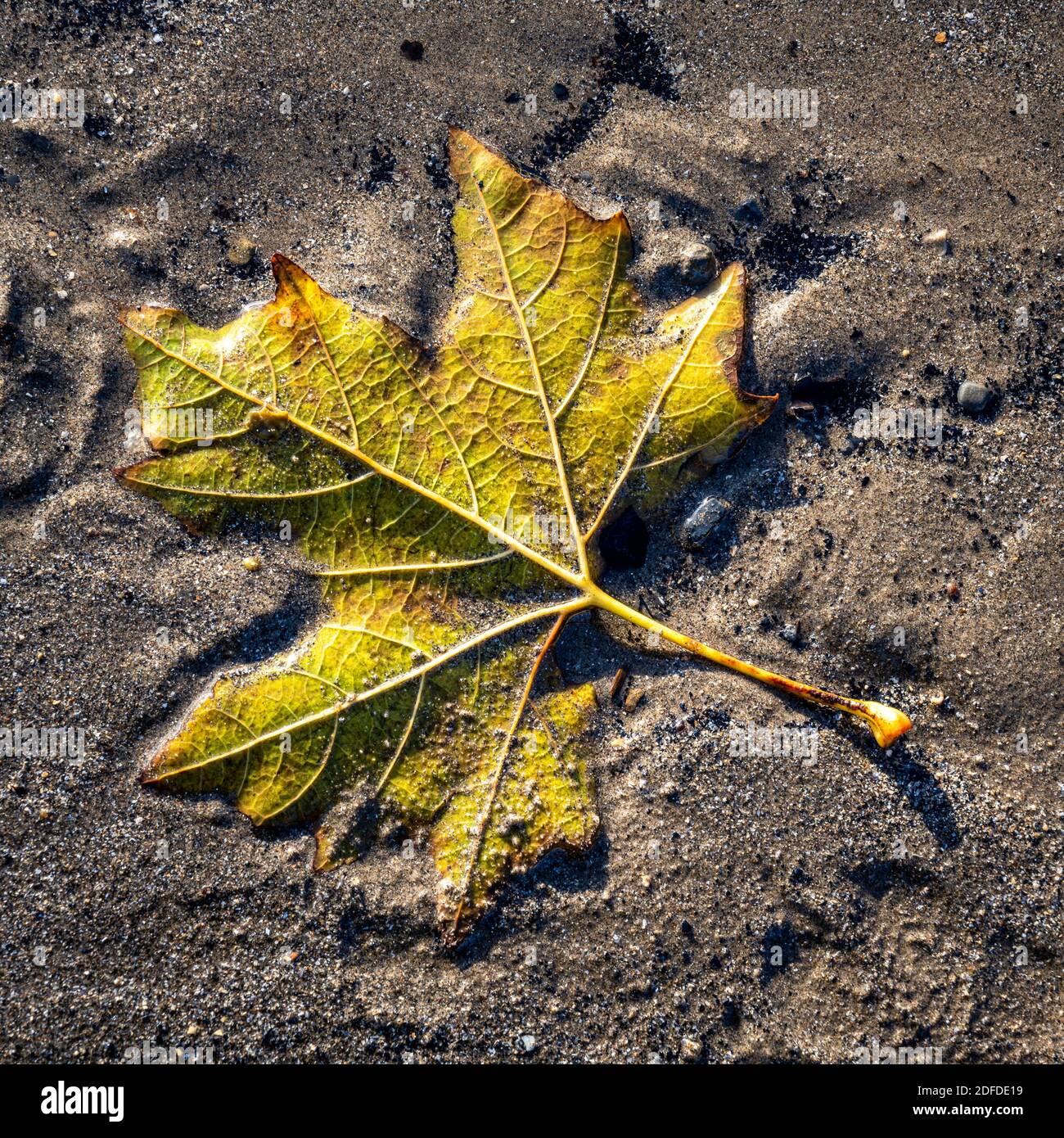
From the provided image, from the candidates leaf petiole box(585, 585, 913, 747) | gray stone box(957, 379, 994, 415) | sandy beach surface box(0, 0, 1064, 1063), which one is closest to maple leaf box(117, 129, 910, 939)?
leaf petiole box(585, 585, 913, 747)

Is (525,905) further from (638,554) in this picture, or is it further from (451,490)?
(451,490)

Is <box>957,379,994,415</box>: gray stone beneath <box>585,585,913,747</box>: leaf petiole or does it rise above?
above

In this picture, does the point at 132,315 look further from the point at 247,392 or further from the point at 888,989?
the point at 888,989

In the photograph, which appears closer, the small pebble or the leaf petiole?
the leaf petiole

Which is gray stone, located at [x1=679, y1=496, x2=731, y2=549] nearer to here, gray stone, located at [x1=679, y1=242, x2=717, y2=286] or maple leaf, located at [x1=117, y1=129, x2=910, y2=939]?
maple leaf, located at [x1=117, y1=129, x2=910, y2=939]

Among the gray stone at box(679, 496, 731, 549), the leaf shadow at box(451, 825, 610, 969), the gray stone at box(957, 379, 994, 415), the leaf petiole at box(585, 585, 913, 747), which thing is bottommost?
the leaf shadow at box(451, 825, 610, 969)
